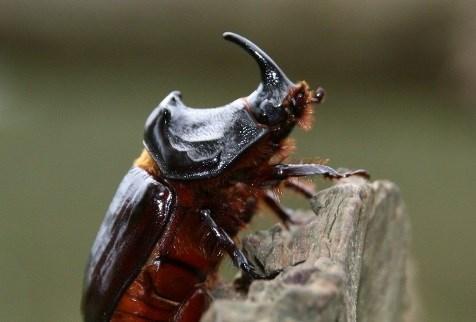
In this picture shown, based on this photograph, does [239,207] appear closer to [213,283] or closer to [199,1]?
[213,283]

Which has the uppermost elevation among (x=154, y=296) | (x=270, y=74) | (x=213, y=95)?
(x=270, y=74)

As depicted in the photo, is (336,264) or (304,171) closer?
(336,264)

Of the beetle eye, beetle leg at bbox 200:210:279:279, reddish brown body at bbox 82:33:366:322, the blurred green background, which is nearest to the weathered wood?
beetle leg at bbox 200:210:279:279

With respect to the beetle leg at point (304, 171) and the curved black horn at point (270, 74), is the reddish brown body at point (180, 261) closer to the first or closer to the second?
the beetle leg at point (304, 171)

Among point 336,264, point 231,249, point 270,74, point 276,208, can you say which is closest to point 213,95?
point 276,208

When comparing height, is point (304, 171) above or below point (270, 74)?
below

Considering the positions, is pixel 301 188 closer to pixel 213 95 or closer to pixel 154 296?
pixel 154 296
